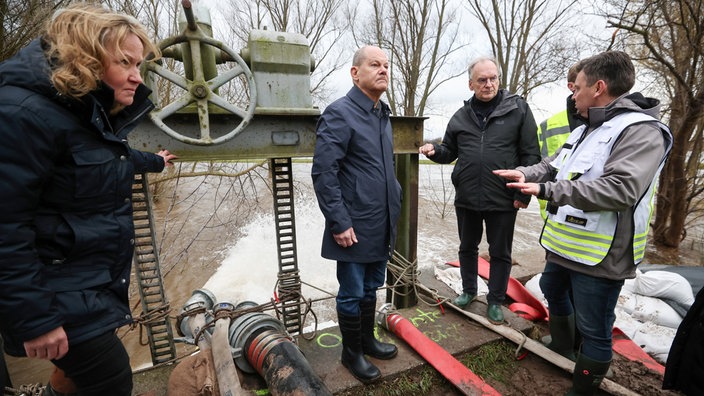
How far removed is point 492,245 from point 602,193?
1.27 m

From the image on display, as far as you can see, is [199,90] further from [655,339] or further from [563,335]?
[655,339]

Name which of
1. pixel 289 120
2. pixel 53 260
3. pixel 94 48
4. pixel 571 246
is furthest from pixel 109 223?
Result: pixel 571 246

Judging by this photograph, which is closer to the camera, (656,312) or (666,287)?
(656,312)

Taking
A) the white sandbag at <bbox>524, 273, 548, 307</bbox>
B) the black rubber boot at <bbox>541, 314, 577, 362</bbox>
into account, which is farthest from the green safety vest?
the white sandbag at <bbox>524, 273, 548, 307</bbox>

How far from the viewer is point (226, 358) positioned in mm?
2020

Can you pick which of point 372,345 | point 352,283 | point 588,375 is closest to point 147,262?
point 352,283

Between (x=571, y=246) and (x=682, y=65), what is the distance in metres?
6.36

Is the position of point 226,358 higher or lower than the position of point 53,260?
lower

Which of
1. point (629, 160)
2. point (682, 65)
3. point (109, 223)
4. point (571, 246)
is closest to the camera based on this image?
point (109, 223)

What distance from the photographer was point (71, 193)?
1.24 m

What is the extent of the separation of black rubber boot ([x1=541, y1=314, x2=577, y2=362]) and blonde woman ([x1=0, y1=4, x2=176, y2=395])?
2.77 meters

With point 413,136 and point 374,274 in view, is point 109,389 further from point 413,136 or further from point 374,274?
point 413,136

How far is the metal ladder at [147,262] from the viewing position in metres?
2.39

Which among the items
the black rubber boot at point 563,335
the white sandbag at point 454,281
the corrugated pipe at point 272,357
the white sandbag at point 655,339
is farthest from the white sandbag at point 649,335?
the corrugated pipe at point 272,357
